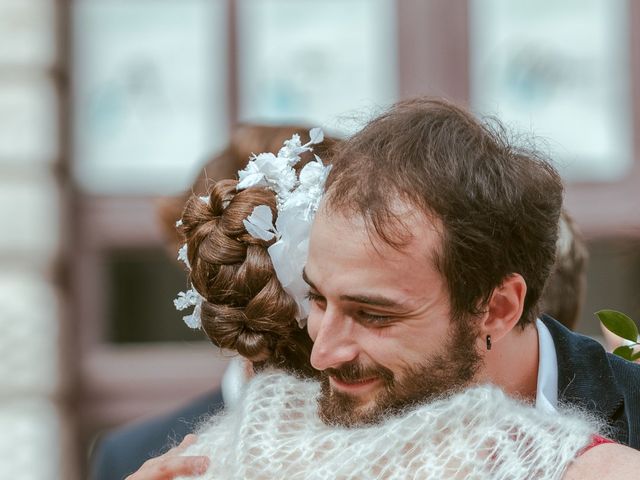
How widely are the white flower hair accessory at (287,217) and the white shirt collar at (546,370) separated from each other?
47cm

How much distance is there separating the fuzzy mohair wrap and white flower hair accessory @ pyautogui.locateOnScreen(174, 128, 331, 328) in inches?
13.5

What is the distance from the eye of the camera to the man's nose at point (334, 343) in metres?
2.27

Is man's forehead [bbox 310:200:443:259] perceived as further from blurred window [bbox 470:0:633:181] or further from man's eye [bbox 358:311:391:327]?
blurred window [bbox 470:0:633:181]

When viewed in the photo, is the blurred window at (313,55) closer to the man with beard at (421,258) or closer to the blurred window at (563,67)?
the blurred window at (563,67)

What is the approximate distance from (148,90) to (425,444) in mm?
4823

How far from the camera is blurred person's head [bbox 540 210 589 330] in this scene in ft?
11.1

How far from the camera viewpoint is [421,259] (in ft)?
7.31

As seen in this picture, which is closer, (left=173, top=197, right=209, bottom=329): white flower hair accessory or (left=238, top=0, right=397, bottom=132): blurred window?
(left=173, top=197, right=209, bottom=329): white flower hair accessory

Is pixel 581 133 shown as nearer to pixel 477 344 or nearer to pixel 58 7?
pixel 58 7

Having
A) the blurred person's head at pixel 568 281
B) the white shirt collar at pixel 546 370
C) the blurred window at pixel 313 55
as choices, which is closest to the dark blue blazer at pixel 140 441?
the blurred person's head at pixel 568 281

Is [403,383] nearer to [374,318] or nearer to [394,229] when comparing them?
[374,318]

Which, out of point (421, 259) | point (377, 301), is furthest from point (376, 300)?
point (421, 259)

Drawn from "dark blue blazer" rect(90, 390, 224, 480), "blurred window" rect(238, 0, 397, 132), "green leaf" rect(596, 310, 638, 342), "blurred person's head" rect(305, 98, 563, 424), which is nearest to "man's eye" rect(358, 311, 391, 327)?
"blurred person's head" rect(305, 98, 563, 424)

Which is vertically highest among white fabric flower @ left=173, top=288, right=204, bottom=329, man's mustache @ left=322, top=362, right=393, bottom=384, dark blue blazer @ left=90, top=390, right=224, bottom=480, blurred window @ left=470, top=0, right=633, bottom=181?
blurred window @ left=470, top=0, right=633, bottom=181
